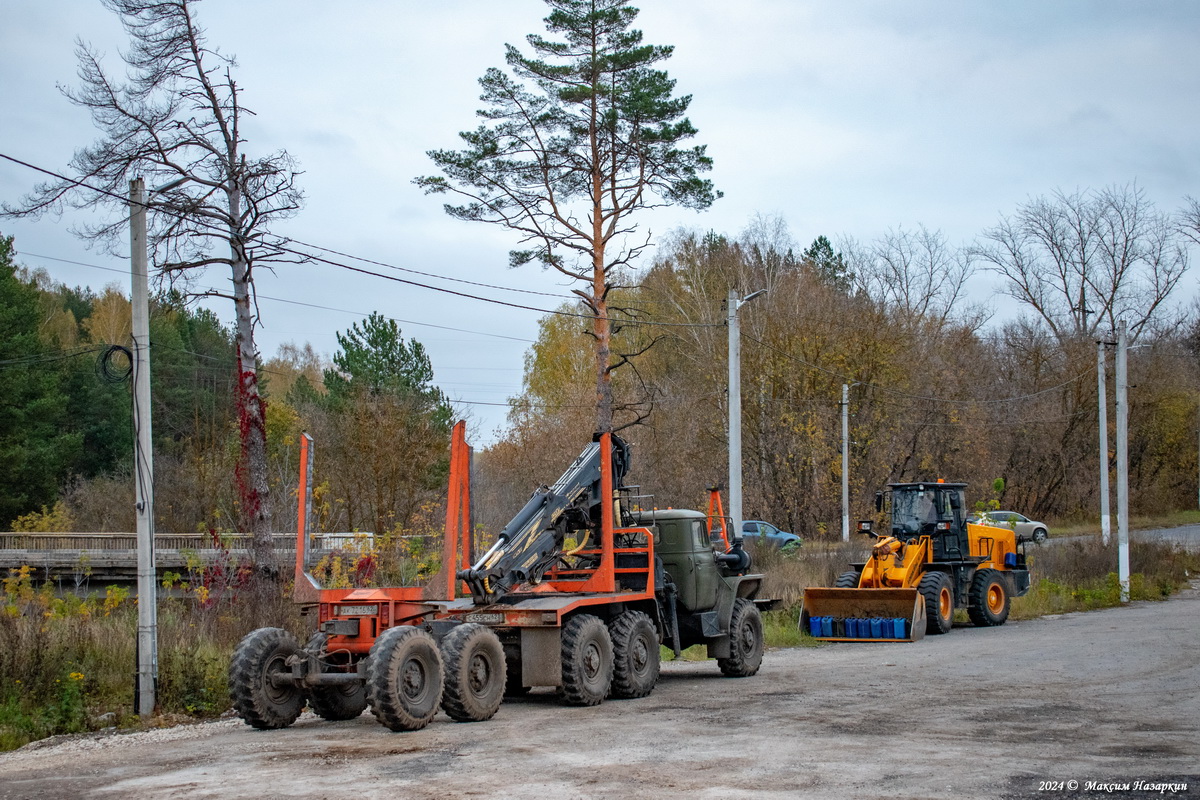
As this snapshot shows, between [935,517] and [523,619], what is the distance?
12379mm

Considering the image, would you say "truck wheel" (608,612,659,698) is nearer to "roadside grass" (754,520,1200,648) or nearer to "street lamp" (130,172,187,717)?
"street lamp" (130,172,187,717)

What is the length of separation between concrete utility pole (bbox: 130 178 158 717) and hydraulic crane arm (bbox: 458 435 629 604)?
329 centimetres

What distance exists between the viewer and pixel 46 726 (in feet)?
37.2

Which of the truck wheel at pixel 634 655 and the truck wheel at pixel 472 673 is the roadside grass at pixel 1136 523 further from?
the truck wheel at pixel 472 673

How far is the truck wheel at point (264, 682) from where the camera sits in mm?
11117

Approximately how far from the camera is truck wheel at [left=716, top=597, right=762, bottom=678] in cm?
1570

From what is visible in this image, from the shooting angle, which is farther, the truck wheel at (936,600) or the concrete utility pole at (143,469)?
the truck wheel at (936,600)

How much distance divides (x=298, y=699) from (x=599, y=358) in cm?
1762

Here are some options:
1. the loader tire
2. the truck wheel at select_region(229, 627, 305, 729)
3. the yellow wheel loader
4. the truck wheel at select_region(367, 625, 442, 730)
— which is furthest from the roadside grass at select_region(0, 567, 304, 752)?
the loader tire

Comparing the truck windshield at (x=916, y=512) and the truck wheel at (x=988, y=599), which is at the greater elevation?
the truck windshield at (x=916, y=512)

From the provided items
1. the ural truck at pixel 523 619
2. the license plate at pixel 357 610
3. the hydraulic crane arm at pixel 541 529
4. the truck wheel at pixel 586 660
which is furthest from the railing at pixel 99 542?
the license plate at pixel 357 610

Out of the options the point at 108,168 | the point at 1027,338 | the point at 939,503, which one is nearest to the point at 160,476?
the point at 108,168

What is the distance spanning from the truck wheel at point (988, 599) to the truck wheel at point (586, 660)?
38.3 feet

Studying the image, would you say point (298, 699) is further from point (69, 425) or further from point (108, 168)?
point (69, 425)
